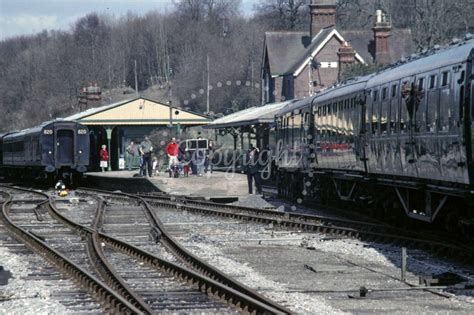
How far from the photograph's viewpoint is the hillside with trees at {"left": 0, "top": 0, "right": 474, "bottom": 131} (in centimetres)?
9994

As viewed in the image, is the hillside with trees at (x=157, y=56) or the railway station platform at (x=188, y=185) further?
the hillside with trees at (x=157, y=56)

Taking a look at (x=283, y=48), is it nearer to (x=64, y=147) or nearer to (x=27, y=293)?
(x=64, y=147)

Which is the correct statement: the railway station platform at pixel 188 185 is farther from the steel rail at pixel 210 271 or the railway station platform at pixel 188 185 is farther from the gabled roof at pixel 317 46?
the gabled roof at pixel 317 46

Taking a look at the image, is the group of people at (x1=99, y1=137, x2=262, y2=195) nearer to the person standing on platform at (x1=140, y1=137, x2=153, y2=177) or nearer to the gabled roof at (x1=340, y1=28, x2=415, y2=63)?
the person standing on platform at (x1=140, y1=137, x2=153, y2=177)

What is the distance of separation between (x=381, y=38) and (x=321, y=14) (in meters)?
6.31

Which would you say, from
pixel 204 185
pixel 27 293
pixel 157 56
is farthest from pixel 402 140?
pixel 157 56

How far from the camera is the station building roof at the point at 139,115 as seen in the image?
180 feet

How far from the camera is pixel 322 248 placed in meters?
16.4

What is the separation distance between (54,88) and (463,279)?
419ft

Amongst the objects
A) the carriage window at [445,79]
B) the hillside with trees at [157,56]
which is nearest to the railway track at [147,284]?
the carriage window at [445,79]

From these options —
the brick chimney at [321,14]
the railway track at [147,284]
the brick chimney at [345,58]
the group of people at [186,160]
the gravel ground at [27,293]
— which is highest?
the brick chimney at [321,14]

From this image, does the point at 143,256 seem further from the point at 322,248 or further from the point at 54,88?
the point at 54,88

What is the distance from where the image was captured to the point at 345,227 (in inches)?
763

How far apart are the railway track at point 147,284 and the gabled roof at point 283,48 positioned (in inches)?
2132
